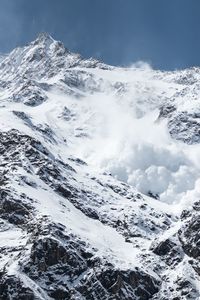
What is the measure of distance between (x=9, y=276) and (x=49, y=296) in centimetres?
1120

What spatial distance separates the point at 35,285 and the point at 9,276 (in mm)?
6911

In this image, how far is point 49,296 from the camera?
199 metres

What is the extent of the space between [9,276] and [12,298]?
6.18m

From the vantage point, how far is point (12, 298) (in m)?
194

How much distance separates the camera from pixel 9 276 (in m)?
197

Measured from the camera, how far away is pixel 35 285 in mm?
199000

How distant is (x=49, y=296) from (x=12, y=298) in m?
10.4

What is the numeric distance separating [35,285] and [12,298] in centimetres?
781
